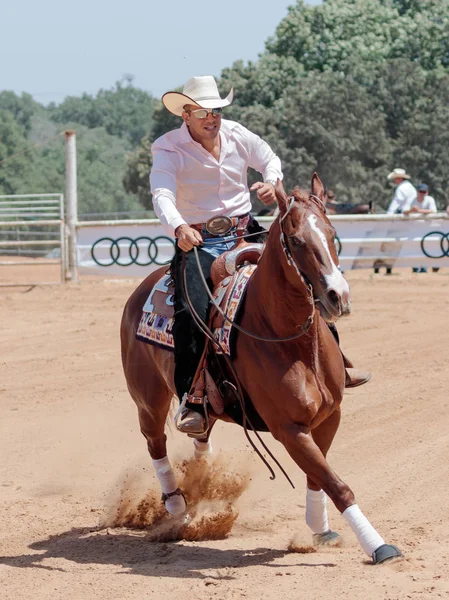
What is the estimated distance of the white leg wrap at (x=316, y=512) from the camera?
19.6 feet

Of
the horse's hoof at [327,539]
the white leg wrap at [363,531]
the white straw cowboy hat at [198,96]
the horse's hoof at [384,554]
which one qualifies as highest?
the white straw cowboy hat at [198,96]

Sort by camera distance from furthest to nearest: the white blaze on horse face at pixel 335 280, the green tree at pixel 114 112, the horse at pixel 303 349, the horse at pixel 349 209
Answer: the green tree at pixel 114 112 → the horse at pixel 349 209 → the horse at pixel 303 349 → the white blaze on horse face at pixel 335 280

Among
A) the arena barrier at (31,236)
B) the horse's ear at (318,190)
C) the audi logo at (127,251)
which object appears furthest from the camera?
the arena barrier at (31,236)

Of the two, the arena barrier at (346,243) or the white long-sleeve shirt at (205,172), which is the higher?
the white long-sleeve shirt at (205,172)

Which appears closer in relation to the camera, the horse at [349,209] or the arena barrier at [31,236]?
the arena barrier at [31,236]

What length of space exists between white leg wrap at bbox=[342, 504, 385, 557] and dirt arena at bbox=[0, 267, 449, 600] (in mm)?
112

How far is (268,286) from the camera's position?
571 cm

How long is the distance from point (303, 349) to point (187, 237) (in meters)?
1.00

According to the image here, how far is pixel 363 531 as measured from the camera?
5.37 m

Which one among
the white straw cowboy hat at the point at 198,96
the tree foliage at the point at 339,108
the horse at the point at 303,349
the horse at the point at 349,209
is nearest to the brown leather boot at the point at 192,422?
the horse at the point at 303,349

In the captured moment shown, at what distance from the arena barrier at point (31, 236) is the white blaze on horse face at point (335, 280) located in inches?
572

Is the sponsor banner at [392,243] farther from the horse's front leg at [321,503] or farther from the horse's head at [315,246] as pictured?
the horse's head at [315,246]

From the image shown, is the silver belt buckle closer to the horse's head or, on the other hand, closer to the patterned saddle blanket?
the patterned saddle blanket

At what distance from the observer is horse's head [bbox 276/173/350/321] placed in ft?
16.2
